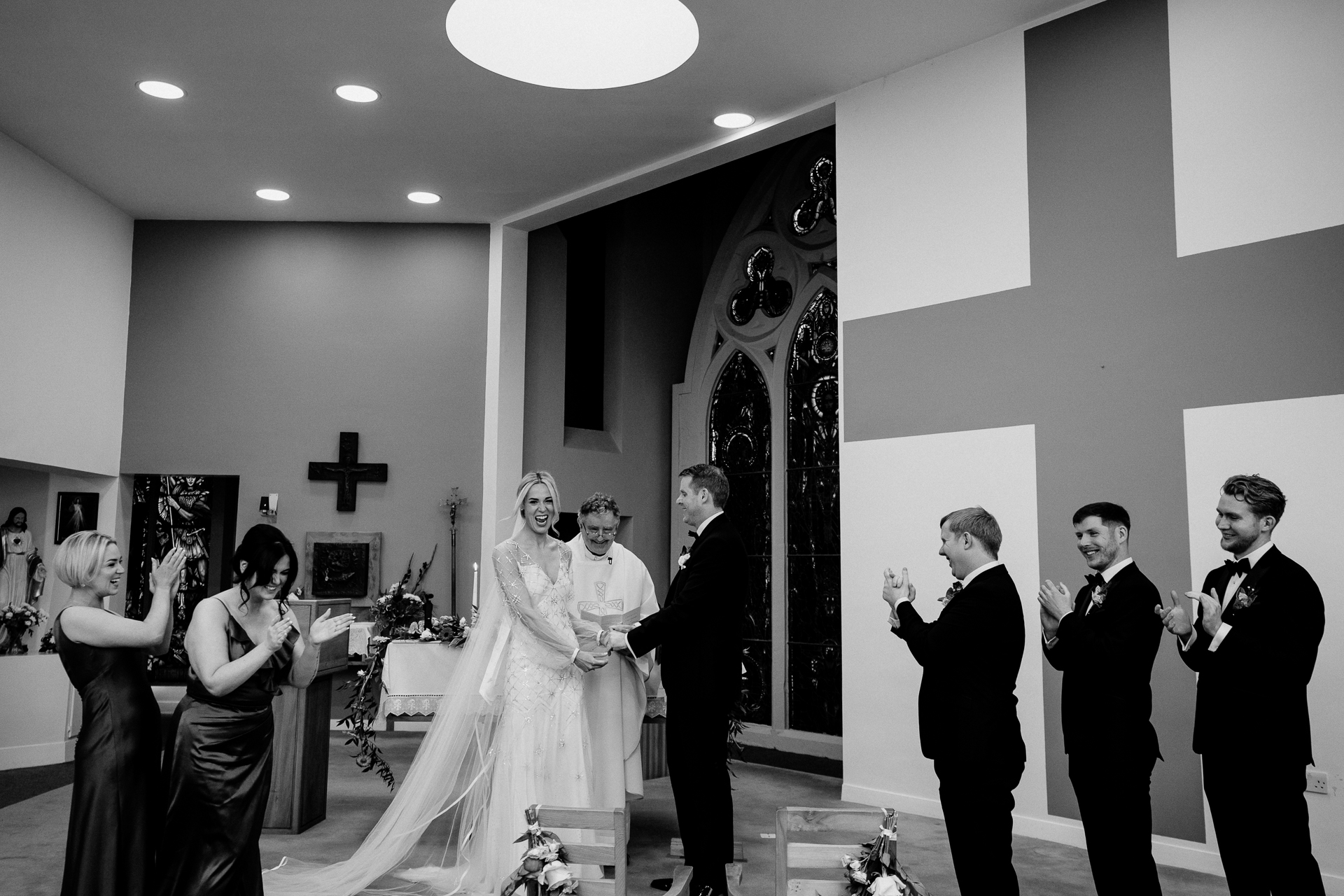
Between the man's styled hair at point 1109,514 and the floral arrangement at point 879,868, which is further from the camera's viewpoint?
the man's styled hair at point 1109,514

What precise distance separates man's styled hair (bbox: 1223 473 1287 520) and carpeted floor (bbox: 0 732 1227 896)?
195cm

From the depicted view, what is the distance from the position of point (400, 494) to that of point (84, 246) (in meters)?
3.33

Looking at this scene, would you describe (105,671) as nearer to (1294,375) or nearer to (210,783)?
(210,783)

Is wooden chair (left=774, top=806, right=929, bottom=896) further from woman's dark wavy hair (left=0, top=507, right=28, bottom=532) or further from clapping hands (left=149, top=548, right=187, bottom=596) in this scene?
woman's dark wavy hair (left=0, top=507, right=28, bottom=532)

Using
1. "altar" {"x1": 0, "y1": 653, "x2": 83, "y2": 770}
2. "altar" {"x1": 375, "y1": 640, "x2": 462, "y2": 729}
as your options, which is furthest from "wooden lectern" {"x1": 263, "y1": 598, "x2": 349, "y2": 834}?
"altar" {"x1": 0, "y1": 653, "x2": 83, "y2": 770}

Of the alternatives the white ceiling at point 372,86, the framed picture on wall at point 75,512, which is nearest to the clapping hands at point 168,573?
the white ceiling at point 372,86

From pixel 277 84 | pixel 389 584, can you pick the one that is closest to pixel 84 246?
pixel 277 84

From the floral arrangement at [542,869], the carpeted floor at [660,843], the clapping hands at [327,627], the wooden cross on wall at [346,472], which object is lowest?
the carpeted floor at [660,843]

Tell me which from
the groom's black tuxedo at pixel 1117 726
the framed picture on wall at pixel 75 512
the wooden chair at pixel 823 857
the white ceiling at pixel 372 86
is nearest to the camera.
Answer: the wooden chair at pixel 823 857

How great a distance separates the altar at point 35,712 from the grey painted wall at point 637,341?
4.12 meters

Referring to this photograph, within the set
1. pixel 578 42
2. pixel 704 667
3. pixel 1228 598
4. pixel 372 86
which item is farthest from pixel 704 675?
pixel 372 86

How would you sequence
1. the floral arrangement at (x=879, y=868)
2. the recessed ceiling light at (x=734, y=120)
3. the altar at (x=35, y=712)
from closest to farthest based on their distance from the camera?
the floral arrangement at (x=879, y=868)
the recessed ceiling light at (x=734, y=120)
the altar at (x=35, y=712)

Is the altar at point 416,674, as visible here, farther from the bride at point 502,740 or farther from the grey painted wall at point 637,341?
the grey painted wall at point 637,341

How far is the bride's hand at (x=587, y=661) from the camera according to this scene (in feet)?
15.0
